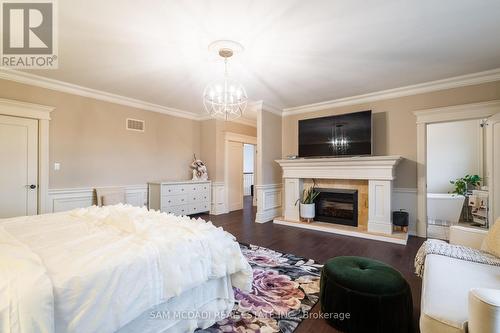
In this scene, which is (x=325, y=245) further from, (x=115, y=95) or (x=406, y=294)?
(x=115, y=95)

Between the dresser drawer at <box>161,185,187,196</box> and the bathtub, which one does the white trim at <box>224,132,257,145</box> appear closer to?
the dresser drawer at <box>161,185,187,196</box>

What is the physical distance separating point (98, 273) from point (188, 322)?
0.77m

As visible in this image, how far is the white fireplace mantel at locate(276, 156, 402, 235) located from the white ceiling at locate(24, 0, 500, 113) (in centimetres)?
133

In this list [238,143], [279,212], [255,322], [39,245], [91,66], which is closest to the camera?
[39,245]

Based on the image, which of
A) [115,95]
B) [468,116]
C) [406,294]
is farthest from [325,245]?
[115,95]

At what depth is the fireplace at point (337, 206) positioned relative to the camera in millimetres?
4590

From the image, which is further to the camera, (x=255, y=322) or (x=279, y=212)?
(x=279, y=212)

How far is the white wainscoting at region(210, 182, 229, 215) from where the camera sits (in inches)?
235

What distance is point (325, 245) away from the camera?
143 inches

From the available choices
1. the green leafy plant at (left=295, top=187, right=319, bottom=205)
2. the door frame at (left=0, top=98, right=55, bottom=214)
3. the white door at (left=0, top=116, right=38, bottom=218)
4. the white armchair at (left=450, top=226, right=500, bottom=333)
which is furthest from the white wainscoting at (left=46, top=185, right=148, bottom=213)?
the white armchair at (left=450, top=226, right=500, bottom=333)

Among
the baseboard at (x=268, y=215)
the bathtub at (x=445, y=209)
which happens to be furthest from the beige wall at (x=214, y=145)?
the bathtub at (x=445, y=209)

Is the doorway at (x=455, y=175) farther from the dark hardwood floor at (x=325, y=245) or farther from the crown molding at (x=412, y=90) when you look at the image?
the crown molding at (x=412, y=90)

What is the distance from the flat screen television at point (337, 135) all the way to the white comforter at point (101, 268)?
11.2 feet

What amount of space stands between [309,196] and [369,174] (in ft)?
4.08
